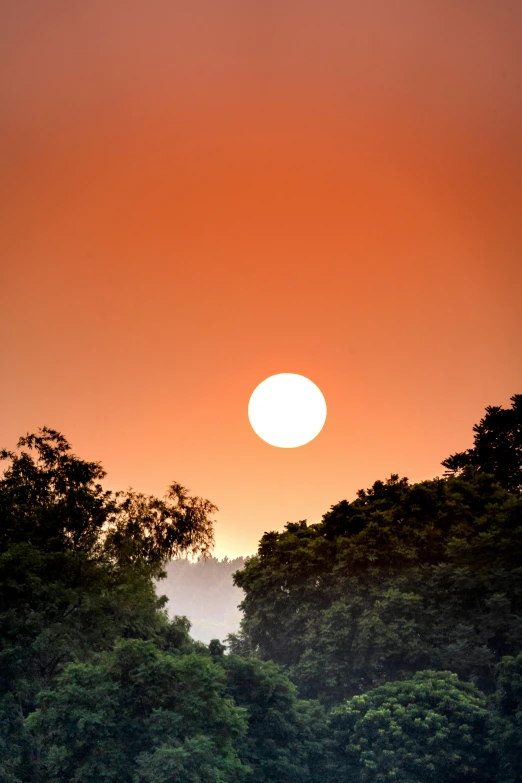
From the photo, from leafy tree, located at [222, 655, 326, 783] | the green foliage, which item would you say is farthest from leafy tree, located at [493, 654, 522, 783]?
leafy tree, located at [222, 655, 326, 783]

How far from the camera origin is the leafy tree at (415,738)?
102 ft

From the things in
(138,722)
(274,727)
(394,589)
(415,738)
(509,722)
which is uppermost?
(394,589)

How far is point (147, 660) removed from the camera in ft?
91.1

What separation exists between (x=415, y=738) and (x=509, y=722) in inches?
132

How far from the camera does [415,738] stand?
31578 millimetres

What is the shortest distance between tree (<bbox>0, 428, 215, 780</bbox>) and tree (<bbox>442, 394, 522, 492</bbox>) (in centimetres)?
1833

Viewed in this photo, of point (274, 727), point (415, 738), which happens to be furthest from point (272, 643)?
point (415, 738)

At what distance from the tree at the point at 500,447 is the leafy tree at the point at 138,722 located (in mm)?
27666

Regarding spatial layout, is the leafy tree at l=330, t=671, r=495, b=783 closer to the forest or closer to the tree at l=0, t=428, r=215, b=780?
the forest

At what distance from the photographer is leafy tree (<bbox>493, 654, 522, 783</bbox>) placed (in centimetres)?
3027

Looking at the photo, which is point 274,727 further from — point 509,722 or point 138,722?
point 509,722

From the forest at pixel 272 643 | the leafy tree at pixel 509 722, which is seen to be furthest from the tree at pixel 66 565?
the leafy tree at pixel 509 722

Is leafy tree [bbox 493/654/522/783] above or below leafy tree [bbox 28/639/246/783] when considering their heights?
above

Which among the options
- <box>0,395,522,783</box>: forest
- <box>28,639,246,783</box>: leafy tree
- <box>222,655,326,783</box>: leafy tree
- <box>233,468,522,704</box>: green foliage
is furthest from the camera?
<box>233,468,522,704</box>: green foliage
